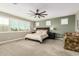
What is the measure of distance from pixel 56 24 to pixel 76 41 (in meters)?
1.13

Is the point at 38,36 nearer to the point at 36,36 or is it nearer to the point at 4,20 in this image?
the point at 36,36

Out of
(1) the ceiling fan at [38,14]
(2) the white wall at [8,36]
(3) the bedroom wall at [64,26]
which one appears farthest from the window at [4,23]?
(3) the bedroom wall at [64,26]

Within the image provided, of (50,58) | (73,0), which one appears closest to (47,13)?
(73,0)

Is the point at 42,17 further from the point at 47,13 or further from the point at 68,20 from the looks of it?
the point at 68,20

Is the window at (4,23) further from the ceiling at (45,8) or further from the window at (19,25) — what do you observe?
the ceiling at (45,8)

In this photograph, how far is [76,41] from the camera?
266 centimetres

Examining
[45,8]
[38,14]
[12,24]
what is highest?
[45,8]

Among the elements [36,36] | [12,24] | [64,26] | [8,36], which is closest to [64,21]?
[64,26]

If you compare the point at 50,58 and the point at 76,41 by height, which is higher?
the point at 76,41

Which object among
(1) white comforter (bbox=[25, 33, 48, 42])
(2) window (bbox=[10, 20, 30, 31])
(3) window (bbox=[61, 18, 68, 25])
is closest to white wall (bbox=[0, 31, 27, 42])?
(2) window (bbox=[10, 20, 30, 31])

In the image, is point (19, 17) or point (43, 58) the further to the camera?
point (19, 17)

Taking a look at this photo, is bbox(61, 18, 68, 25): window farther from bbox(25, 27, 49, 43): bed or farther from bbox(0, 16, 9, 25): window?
bbox(0, 16, 9, 25): window

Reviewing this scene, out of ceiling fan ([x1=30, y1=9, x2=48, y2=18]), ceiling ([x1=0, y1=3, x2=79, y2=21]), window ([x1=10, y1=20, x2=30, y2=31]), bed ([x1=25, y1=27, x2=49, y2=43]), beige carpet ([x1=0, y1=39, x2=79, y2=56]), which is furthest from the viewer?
bed ([x1=25, y1=27, x2=49, y2=43])

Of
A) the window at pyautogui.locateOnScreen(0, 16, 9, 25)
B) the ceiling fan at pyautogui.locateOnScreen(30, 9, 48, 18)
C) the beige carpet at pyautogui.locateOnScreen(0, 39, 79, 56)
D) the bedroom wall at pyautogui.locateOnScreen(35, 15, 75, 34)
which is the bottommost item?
the beige carpet at pyautogui.locateOnScreen(0, 39, 79, 56)
